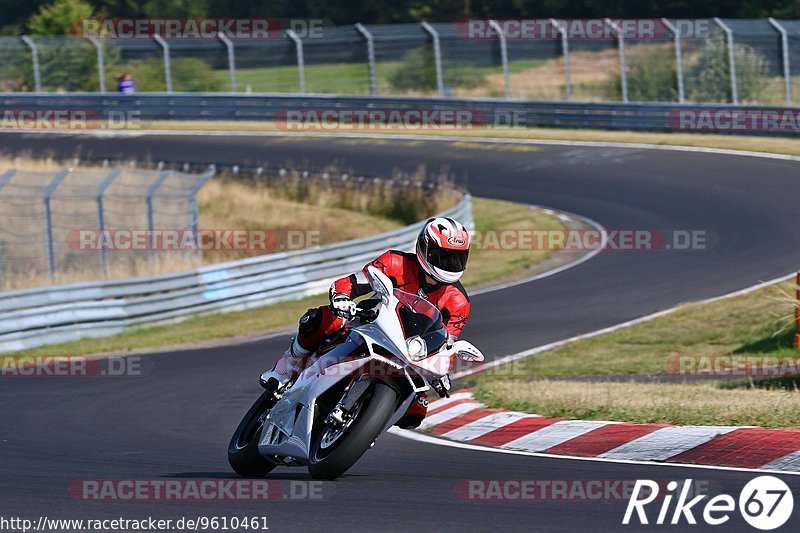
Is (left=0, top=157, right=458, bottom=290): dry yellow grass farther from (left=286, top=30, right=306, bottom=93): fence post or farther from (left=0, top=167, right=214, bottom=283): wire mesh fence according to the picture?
(left=286, top=30, right=306, bottom=93): fence post

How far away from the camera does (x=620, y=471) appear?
7.36 metres

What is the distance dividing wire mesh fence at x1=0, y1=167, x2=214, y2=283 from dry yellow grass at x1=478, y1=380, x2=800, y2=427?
914 cm

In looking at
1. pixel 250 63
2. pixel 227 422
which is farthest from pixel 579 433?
pixel 250 63

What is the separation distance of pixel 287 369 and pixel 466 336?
842 centimetres

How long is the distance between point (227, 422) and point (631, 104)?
77.6 feet

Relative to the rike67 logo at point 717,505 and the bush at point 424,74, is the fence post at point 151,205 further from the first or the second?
the bush at point 424,74

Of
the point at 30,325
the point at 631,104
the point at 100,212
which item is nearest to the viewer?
the point at 30,325

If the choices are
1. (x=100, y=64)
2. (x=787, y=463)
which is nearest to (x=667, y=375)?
(x=787, y=463)

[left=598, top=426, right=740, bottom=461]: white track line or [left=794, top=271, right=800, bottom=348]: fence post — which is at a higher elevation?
[left=598, top=426, right=740, bottom=461]: white track line

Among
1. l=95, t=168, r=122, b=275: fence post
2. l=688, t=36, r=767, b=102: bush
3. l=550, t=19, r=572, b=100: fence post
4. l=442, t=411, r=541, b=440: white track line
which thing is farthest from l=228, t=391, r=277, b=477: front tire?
l=550, t=19, r=572, b=100: fence post

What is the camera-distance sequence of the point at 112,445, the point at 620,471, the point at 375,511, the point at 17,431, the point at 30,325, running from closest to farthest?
the point at 375,511
the point at 620,471
the point at 112,445
the point at 17,431
the point at 30,325

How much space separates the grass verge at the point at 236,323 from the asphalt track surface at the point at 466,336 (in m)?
1.15

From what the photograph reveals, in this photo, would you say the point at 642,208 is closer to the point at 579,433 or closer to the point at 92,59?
the point at 579,433

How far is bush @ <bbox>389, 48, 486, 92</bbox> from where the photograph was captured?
3819 centimetres
